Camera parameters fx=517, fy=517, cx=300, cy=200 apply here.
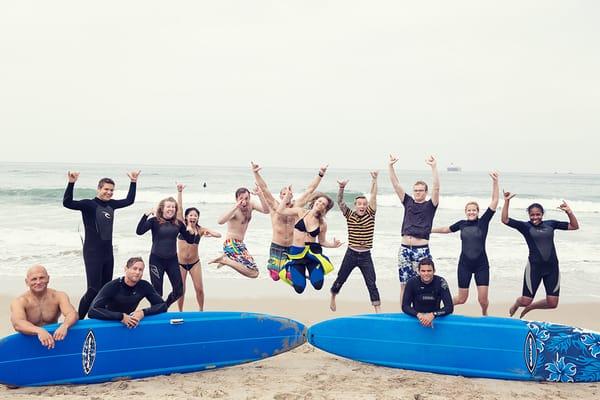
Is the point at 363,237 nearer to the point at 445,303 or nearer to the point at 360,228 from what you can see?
the point at 360,228

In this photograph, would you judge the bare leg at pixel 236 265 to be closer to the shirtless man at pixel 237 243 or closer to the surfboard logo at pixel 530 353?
the shirtless man at pixel 237 243

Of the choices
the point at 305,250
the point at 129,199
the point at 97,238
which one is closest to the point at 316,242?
the point at 305,250

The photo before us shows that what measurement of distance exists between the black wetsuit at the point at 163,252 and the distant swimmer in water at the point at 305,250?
1.37m

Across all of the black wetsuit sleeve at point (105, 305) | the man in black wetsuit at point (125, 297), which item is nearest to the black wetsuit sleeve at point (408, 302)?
the man in black wetsuit at point (125, 297)

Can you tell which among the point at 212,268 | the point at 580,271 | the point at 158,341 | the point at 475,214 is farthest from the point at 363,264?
the point at 580,271

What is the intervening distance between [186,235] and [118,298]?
1.38 m

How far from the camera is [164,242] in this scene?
6012 millimetres

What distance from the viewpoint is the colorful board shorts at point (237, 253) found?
279 inches

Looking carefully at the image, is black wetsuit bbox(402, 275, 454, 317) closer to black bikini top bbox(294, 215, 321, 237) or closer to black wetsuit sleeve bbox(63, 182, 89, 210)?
black bikini top bbox(294, 215, 321, 237)

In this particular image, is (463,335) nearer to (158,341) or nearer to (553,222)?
(553,222)

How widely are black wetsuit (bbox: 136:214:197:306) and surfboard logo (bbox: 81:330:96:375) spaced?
1220mm

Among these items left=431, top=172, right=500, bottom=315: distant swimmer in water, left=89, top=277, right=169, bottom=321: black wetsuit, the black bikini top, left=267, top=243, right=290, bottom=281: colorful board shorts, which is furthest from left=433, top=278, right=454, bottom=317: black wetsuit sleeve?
left=89, top=277, right=169, bottom=321: black wetsuit

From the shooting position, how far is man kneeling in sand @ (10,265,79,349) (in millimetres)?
4602

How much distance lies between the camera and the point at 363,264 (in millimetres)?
6473
